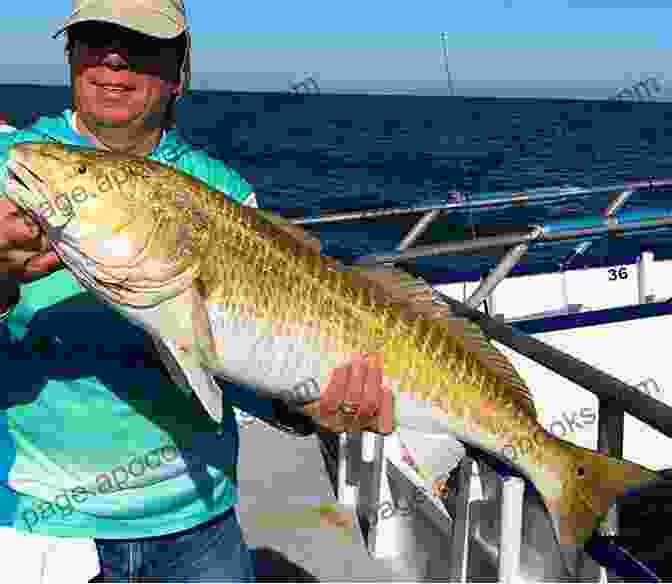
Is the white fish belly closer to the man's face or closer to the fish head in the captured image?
the fish head

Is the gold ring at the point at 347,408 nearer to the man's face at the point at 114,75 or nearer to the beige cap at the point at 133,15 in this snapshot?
the man's face at the point at 114,75

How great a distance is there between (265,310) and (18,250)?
796mm

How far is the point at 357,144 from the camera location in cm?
5362

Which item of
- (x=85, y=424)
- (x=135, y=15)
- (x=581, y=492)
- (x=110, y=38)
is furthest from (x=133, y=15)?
(x=581, y=492)


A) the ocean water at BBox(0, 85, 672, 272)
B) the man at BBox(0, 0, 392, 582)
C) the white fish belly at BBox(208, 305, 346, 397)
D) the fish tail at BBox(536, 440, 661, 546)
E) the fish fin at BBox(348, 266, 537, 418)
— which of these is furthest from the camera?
the ocean water at BBox(0, 85, 672, 272)

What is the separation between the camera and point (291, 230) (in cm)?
282

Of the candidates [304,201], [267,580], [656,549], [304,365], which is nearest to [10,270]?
[304,365]

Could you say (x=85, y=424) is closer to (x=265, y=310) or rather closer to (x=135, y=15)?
(x=265, y=310)

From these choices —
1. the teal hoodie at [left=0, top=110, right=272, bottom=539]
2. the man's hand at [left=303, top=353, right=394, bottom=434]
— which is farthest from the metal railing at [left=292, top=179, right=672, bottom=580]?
the teal hoodie at [left=0, top=110, right=272, bottom=539]

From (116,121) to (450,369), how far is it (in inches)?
56.5

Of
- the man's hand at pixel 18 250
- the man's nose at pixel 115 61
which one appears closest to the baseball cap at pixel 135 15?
the man's nose at pixel 115 61

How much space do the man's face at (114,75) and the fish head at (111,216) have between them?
0.16 meters

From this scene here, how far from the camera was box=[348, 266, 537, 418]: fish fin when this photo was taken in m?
2.97

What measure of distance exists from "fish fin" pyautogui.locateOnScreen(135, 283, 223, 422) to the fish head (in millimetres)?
43
